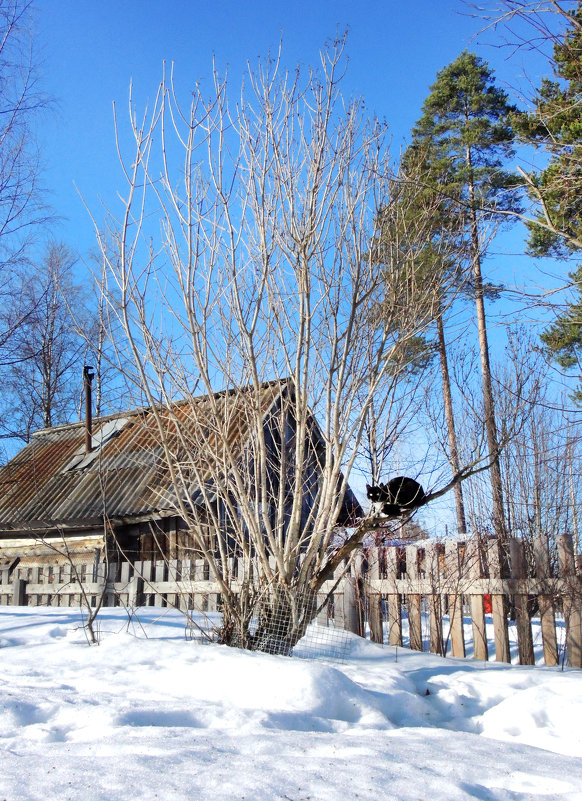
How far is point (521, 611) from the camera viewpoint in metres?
6.04

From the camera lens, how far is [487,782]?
2551 mm

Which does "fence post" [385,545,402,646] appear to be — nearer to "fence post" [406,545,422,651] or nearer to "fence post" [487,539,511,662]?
"fence post" [406,545,422,651]

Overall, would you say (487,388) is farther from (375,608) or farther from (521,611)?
(521,611)

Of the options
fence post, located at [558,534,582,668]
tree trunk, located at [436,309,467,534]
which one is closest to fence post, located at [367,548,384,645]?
fence post, located at [558,534,582,668]

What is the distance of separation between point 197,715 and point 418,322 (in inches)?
141

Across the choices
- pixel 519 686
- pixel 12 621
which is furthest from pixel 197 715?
pixel 12 621

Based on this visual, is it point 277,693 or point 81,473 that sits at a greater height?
point 81,473

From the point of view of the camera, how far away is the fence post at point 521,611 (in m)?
6.05

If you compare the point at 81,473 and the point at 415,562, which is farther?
the point at 81,473

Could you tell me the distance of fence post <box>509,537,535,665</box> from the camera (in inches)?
238

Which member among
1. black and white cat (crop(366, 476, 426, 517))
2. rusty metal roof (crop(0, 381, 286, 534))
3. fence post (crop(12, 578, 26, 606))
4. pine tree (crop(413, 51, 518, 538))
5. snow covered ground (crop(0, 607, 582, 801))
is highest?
pine tree (crop(413, 51, 518, 538))

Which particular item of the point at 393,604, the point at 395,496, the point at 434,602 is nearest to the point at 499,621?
the point at 434,602

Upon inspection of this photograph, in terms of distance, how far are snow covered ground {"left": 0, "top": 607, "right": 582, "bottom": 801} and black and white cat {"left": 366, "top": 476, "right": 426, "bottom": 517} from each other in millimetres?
1214

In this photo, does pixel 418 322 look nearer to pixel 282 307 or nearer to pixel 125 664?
pixel 282 307
